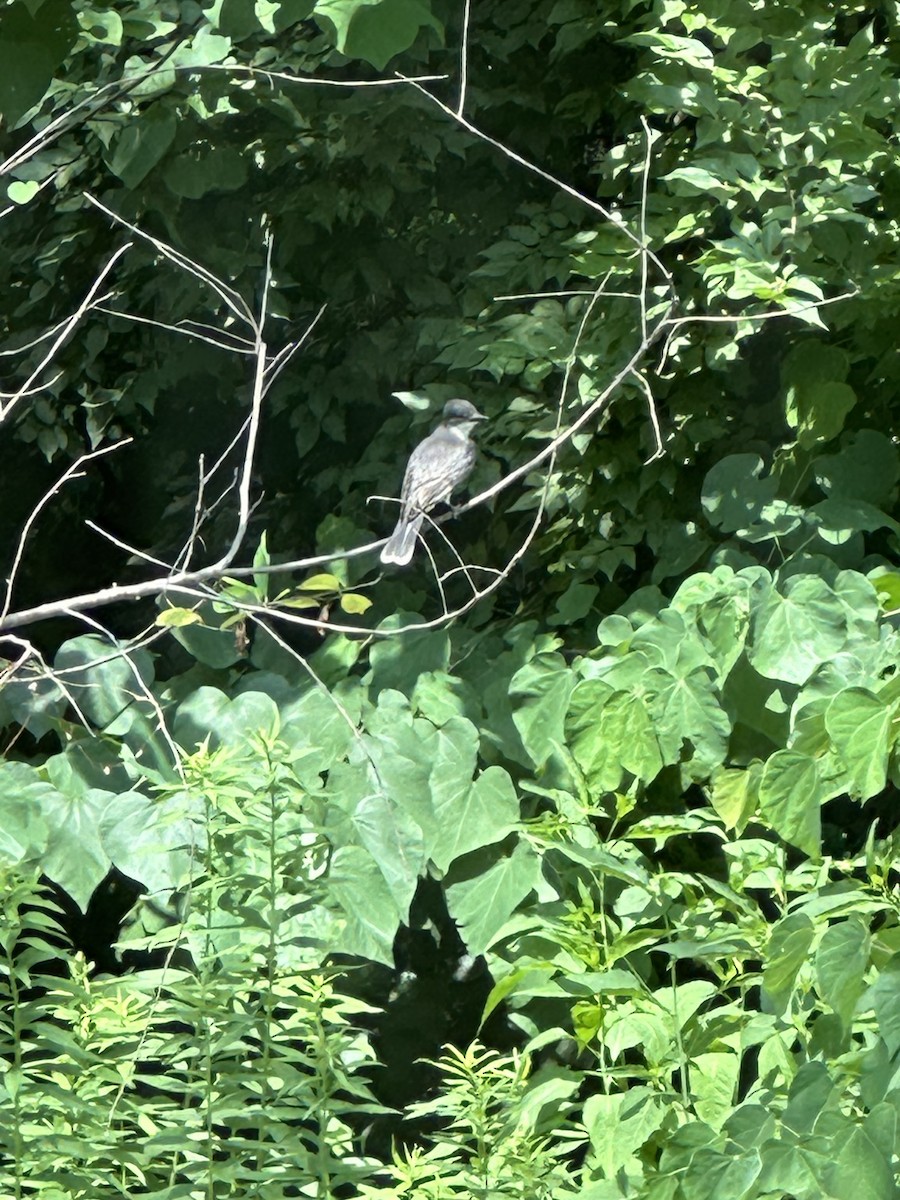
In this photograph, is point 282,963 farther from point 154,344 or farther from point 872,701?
point 154,344

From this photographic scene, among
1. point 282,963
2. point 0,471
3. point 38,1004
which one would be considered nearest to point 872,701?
point 282,963

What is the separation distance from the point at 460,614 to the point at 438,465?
0.35 m

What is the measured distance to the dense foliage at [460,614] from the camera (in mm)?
1902

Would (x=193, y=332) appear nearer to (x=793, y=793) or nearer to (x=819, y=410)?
(x=819, y=410)

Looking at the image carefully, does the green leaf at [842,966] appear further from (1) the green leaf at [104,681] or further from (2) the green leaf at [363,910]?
(1) the green leaf at [104,681]

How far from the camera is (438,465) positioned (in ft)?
10.5

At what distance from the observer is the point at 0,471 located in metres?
3.63

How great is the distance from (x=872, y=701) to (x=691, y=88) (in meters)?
1.34

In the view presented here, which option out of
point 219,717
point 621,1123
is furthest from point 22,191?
point 621,1123

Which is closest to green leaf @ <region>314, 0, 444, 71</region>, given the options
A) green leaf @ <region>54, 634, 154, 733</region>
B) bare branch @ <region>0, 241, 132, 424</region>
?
bare branch @ <region>0, 241, 132, 424</region>

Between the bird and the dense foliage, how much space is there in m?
0.07

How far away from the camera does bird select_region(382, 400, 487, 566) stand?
313 cm

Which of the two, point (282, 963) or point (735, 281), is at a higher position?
point (735, 281)

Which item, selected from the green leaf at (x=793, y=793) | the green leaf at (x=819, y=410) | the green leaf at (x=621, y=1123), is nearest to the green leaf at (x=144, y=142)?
the green leaf at (x=819, y=410)
